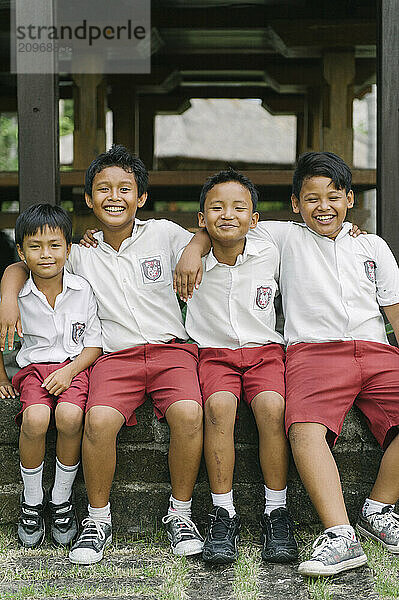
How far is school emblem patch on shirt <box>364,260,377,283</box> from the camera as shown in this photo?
8.68 ft

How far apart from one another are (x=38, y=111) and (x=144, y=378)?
50.6 inches

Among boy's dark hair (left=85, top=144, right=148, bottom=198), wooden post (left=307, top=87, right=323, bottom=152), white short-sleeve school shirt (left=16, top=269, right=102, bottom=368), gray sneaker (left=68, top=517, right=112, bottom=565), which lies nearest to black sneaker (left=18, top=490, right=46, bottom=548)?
gray sneaker (left=68, top=517, right=112, bottom=565)

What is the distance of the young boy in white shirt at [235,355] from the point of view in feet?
7.70

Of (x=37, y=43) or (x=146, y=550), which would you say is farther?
(x=37, y=43)

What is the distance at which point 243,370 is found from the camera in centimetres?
253

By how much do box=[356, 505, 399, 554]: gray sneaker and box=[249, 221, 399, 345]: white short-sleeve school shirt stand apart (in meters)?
0.58

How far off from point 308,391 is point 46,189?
1461mm

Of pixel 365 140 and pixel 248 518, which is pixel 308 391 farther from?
pixel 365 140

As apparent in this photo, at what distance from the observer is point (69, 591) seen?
2.11 m

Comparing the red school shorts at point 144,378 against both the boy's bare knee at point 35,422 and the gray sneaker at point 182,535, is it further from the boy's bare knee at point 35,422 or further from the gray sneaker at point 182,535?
the gray sneaker at point 182,535

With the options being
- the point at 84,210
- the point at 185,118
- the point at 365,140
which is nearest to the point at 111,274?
the point at 84,210

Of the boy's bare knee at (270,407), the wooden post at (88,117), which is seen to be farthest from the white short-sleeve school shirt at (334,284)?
the wooden post at (88,117)

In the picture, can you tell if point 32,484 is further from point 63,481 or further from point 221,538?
point 221,538

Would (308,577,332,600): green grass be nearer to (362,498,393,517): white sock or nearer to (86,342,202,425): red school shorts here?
(362,498,393,517): white sock
